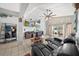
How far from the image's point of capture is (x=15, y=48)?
92.9 inches

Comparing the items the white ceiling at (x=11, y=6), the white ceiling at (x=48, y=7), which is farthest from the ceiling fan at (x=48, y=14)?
the white ceiling at (x=11, y=6)

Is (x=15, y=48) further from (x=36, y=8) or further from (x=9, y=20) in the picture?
(x=36, y=8)

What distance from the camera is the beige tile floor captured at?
2344 millimetres

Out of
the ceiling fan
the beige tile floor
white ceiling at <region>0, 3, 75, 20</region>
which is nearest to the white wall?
white ceiling at <region>0, 3, 75, 20</region>

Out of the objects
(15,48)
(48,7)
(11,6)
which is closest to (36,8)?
(48,7)

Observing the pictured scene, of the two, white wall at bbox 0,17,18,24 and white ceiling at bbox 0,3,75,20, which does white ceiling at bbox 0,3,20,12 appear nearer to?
white ceiling at bbox 0,3,75,20

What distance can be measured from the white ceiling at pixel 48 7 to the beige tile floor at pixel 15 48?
1.41ft

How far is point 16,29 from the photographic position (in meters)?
2.34

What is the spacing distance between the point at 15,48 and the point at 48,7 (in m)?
0.84

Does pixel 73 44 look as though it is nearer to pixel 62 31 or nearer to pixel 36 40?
pixel 62 31

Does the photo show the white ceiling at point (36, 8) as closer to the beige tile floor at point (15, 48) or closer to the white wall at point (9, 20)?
the white wall at point (9, 20)

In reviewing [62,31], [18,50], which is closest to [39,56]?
[18,50]

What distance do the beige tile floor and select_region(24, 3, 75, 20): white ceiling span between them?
0.43 meters

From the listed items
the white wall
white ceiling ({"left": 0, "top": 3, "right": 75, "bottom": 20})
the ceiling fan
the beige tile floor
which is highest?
white ceiling ({"left": 0, "top": 3, "right": 75, "bottom": 20})
